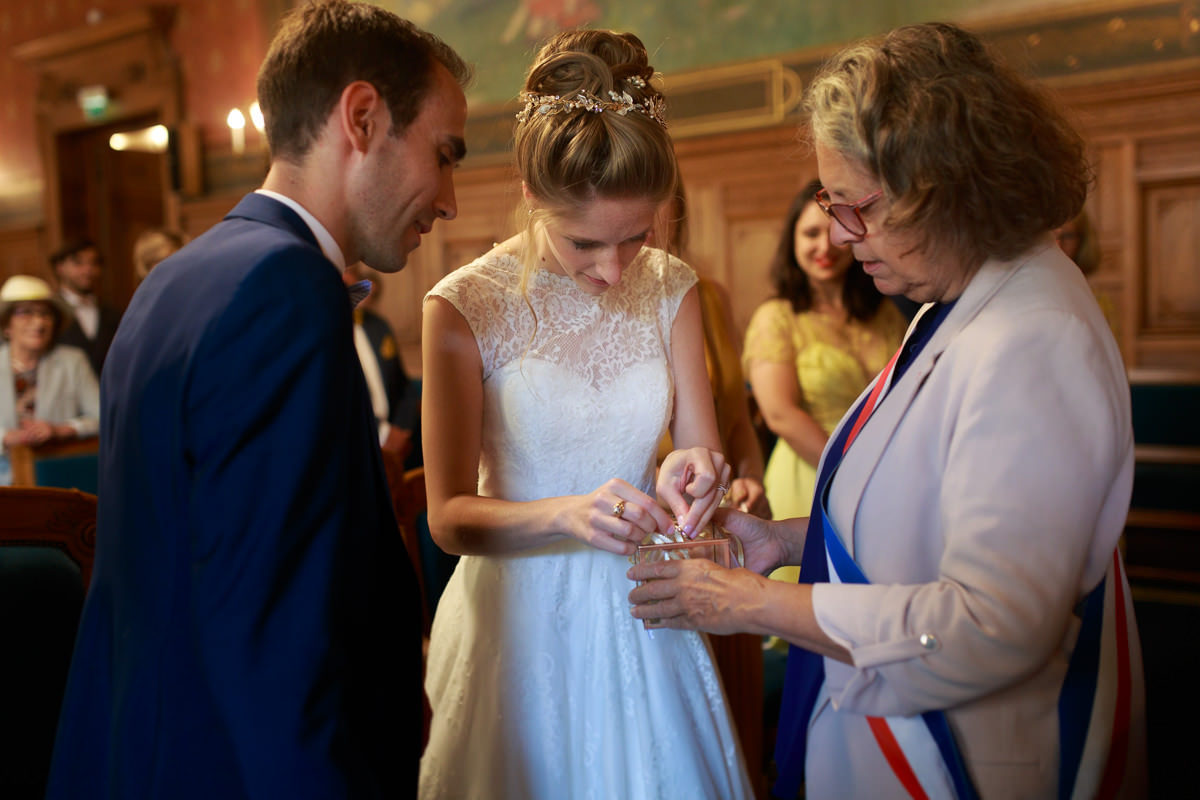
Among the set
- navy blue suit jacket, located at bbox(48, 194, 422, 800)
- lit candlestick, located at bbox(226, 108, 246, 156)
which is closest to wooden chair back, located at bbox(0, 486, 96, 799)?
navy blue suit jacket, located at bbox(48, 194, 422, 800)

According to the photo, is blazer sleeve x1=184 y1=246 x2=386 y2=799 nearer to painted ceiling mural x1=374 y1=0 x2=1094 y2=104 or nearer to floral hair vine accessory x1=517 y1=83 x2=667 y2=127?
floral hair vine accessory x1=517 y1=83 x2=667 y2=127

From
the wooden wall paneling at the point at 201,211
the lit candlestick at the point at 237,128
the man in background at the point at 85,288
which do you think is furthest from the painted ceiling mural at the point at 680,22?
the man in background at the point at 85,288

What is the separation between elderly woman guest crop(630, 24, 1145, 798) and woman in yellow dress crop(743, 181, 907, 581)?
1.75 metres

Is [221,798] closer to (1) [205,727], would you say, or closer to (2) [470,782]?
(1) [205,727]

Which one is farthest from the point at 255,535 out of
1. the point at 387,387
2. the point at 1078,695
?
the point at 387,387

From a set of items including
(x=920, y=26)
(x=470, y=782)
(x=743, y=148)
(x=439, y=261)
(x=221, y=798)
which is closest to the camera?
(x=221, y=798)

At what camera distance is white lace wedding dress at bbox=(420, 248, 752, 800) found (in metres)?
1.55

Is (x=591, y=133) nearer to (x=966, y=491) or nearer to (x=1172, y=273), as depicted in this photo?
(x=966, y=491)

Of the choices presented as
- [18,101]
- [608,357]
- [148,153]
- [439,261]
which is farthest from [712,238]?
[18,101]

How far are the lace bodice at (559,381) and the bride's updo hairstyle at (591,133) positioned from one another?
0.19 meters

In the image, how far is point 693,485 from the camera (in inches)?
59.2

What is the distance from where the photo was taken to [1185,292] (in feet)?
16.4

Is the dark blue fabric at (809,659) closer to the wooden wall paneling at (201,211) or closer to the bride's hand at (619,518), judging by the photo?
the bride's hand at (619,518)

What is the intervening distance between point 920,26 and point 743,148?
16.7ft
